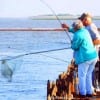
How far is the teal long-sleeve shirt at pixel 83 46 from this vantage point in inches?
444

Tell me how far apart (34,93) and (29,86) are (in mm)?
3080

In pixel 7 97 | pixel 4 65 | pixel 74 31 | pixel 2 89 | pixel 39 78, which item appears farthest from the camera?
A: pixel 39 78

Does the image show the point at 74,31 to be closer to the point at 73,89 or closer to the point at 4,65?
the point at 73,89

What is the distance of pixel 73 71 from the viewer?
49.7 ft

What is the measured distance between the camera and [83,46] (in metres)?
11.4

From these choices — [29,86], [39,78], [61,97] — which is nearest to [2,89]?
[29,86]

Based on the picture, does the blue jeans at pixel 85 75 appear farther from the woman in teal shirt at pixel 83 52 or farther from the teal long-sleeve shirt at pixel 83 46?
the teal long-sleeve shirt at pixel 83 46

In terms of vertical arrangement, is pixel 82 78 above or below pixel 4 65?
below

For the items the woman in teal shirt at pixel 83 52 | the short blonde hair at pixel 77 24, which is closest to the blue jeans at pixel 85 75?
the woman in teal shirt at pixel 83 52

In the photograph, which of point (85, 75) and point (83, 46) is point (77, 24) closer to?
point (83, 46)

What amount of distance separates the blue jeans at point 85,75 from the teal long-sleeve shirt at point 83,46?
0.40 feet

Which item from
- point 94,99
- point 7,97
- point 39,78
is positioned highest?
point 39,78

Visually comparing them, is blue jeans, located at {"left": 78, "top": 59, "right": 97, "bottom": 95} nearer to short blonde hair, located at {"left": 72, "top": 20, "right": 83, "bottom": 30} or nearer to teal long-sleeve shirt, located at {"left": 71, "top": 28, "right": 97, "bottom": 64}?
teal long-sleeve shirt, located at {"left": 71, "top": 28, "right": 97, "bottom": 64}

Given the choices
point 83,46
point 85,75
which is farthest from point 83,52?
point 85,75
